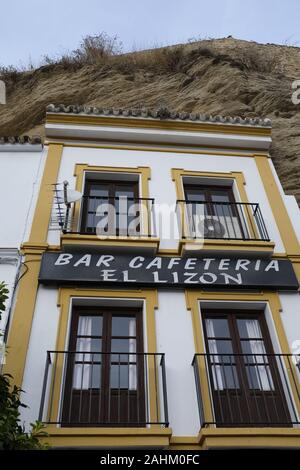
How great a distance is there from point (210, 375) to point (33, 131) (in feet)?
26.8

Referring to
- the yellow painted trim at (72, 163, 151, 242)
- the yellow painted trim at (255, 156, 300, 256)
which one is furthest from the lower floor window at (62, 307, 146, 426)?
the yellow painted trim at (255, 156, 300, 256)

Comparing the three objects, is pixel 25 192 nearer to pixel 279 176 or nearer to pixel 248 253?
pixel 248 253

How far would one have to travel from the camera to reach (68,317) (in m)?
6.82

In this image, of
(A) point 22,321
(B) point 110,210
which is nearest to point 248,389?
(A) point 22,321

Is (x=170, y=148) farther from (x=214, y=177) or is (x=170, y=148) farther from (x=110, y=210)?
(x=110, y=210)

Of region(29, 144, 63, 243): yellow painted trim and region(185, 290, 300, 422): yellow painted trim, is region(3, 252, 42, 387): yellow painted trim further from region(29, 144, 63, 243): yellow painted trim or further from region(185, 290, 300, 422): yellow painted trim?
region(185, 290, 300, 422): yellow painted trim

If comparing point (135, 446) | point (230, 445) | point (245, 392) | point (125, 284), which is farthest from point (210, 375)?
point (125, 284)

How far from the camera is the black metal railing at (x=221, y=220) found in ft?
27.2

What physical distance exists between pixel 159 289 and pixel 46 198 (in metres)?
2.63

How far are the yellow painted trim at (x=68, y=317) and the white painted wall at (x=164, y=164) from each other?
6.97 ft

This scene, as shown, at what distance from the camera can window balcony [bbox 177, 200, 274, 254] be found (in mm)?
7797

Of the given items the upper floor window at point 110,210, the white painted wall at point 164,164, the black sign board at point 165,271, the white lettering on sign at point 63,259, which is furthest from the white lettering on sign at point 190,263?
the white lettering on sign at point 63,259

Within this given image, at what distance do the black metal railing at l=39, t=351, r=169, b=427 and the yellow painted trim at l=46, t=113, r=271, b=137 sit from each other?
5.07m

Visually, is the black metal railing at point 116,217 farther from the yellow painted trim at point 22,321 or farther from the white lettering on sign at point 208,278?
the white lettering on sign at point 208,278
